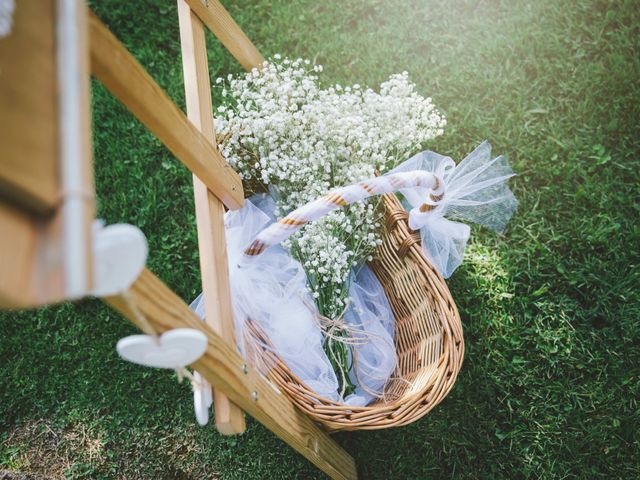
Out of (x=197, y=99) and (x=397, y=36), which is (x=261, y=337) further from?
(x=397, y=36)

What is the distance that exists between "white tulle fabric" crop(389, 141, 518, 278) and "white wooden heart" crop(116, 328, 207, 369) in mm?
1067

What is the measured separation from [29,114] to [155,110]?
503 millimetres

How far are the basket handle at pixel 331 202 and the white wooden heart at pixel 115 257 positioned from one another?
82cm

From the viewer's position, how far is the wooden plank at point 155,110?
101 centimetres

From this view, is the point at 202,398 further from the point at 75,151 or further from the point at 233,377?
the point at 75,151

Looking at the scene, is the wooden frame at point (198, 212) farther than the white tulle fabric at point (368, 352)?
No

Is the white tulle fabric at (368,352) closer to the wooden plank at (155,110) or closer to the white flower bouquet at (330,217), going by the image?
the white flower bouquet at (330,217)

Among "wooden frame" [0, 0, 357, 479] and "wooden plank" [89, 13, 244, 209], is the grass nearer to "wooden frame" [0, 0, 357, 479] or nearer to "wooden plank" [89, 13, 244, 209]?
"wooden frame" [0, 0, 357, 479]

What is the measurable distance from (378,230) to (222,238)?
0.71m

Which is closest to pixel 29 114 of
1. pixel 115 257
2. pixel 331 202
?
pixel 115 257

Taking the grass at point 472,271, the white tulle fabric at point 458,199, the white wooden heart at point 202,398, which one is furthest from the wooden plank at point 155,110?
the grass at point 472,271

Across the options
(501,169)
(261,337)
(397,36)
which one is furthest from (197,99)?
(397,36)

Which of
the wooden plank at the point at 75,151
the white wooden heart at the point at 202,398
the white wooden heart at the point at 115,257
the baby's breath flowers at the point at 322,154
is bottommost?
the baby's breath flowers at the point at 322,154

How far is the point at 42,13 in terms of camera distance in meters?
0.76
